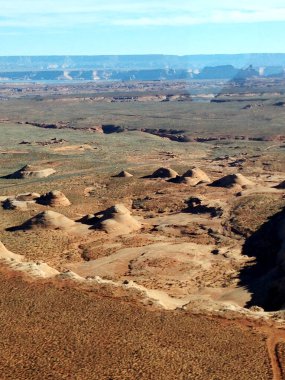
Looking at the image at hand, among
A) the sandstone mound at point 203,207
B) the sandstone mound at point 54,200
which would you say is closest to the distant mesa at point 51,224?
the sandstone mound at point 54,200

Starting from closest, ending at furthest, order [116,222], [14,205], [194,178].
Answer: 1. [116,222]
2. [14,205]
3. [194,178]

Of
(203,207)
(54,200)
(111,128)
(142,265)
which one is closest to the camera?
(142,265)

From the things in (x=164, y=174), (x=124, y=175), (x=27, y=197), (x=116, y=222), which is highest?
(x=116, y=222)

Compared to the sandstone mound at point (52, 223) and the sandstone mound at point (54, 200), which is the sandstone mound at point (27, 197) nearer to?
the sandstone mound at point (54, 200)

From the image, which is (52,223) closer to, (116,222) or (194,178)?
(116,222)

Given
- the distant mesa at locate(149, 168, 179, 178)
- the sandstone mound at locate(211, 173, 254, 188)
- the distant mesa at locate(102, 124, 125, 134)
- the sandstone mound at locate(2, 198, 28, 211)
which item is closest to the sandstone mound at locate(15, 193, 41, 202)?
the sandstone mound at locate(2, 198, 28, 211)

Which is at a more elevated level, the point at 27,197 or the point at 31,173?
the point at 27,197

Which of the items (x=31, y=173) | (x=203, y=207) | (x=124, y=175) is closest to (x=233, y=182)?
(x=203, y=207)
